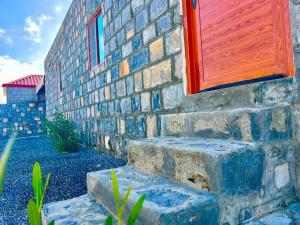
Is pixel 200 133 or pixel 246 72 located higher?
pixel 246 72

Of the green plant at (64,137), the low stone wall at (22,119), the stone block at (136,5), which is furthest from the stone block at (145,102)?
the low stone wall at (22,119)

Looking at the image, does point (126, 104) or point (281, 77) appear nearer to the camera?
point (281, 77)

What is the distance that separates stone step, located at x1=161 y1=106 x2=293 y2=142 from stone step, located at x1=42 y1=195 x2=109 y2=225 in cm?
82

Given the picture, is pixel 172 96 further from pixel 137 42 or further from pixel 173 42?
pixel 137 42

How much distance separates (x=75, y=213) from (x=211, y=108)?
1131 mm

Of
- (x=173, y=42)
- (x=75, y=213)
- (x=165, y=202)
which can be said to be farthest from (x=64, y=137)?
(x=165, y=202)

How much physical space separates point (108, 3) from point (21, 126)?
1124 centimetres

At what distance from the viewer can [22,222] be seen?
67.7 inches

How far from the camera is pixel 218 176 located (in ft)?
3.63

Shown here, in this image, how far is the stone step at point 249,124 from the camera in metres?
1.30

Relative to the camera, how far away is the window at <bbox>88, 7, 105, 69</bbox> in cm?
424

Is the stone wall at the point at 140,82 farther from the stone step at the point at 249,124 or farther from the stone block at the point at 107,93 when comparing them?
the stone step at the point at 249,124

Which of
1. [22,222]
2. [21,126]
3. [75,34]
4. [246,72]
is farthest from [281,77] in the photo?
[21,126]

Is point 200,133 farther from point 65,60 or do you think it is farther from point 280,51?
point 65,60
